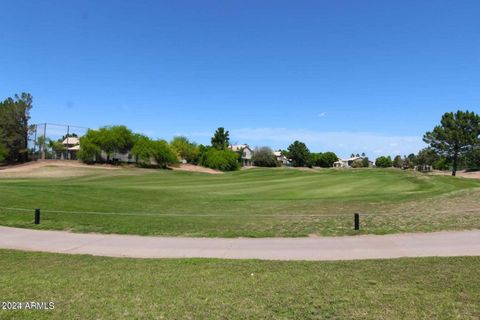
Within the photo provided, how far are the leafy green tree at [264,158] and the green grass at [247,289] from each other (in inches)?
4390

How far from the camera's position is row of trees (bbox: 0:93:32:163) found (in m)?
75.7

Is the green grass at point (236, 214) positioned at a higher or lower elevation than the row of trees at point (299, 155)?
lower

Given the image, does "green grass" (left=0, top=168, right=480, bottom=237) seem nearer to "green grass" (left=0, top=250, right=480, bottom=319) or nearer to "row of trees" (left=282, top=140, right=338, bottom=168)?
"green grass" (left=0, top=250, right=480, bottom=319)

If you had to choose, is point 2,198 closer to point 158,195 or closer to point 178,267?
point 158,195

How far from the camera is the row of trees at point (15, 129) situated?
248 feet

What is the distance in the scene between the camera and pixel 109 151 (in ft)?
243

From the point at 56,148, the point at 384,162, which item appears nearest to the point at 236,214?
the point at 56,148

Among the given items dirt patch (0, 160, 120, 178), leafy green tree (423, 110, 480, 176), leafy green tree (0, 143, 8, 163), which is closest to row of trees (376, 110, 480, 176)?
leafy green tree (423, 110, 480, 176)

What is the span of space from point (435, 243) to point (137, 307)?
8.41 m

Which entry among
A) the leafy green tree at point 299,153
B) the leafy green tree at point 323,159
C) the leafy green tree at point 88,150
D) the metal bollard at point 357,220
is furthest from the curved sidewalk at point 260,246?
the leafy green tree at point 323,159

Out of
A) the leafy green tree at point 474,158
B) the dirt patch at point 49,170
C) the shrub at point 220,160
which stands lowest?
the dirt patch at point 49,170

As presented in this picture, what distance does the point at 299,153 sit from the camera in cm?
13425

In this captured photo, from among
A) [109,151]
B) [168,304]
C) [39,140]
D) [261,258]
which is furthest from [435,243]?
[39,140]

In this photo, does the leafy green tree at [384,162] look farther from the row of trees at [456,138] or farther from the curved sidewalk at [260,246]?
the curved sidewalk at [260,246]
